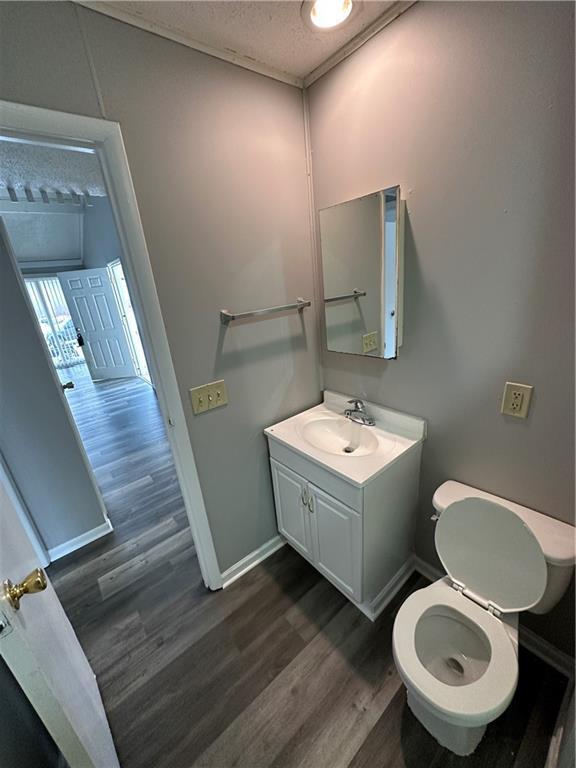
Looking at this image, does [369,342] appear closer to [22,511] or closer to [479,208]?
[479,208]

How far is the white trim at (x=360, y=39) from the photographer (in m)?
1.06

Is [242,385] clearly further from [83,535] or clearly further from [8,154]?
[83,535]

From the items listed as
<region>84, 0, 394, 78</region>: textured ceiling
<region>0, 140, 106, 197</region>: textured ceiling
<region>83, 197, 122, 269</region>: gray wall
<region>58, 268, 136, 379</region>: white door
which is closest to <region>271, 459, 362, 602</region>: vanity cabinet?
<region>0, 140, 106, 197</region>: textured ceiling

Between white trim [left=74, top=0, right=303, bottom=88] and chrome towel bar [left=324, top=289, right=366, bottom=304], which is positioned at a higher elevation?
white trim [left=74, top=0, right=303, bottom=88]

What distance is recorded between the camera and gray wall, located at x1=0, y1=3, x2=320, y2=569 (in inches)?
37.1

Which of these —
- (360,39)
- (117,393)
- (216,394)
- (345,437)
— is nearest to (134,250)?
Result: (216,394)

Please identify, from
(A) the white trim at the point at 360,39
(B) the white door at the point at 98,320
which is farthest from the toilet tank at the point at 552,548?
(B) the white door at the point at 98,320

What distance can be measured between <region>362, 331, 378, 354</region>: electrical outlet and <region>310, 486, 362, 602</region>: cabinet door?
0.73 m

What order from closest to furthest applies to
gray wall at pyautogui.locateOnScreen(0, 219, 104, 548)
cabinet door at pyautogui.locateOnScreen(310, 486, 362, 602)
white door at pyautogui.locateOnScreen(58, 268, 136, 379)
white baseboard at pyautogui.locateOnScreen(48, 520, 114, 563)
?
cabinet door at pyautogui.locateOnScreen(310, 486, 362, 602), gray wall at pyautogui.locateOnScreen(0, 219, 104, 548), white baseboard at pyautogui.locateOnScreen(48, 520, 114, 563), white door at pyautogui.locateOnScreen(58, 268, 136, 379)

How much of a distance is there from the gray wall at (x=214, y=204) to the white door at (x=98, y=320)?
4854mm

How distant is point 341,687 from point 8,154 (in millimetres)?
2681

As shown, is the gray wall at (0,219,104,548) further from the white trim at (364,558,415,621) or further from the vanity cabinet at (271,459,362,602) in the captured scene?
the white trim at (364,558,415,621)

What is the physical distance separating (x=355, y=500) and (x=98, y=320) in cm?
566

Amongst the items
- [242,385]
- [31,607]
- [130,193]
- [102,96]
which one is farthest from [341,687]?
[102,96]
